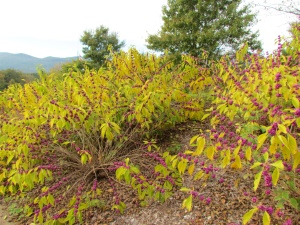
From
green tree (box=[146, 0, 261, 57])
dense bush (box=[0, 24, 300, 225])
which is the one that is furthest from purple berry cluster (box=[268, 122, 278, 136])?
green tree (box=[146, 0, 261, 57])

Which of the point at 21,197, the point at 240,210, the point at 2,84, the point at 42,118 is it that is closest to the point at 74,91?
the point at 42,118

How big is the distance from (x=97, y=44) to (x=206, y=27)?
1119 centimetres

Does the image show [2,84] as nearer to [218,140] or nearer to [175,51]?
[175,51]

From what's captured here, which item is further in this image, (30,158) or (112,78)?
(112,78)

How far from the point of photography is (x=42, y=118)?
2.08 m

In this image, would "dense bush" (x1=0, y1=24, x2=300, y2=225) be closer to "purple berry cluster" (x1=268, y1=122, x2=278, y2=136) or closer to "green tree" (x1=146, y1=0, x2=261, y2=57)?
"purple berry cluster" (x1=268, y1=122, x2=278, y2=136)

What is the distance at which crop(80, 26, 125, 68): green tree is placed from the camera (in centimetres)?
1939

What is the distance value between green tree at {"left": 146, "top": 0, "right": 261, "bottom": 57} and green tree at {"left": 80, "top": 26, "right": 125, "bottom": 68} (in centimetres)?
775

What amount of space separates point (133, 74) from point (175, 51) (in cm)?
1056

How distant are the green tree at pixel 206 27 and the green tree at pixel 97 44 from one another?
7.75m

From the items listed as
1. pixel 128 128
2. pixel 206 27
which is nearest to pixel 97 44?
pixel 206 27

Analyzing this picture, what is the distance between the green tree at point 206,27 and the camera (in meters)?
11.8

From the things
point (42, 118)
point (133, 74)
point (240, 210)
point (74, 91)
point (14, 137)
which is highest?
point (133, 74)

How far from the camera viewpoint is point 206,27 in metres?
12.5
